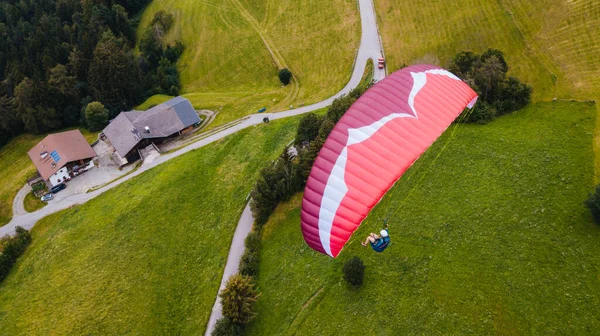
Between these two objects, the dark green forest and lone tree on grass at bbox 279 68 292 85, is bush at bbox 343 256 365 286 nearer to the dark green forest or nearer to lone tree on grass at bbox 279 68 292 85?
lone tree on grass at bbox 279 68 292 85

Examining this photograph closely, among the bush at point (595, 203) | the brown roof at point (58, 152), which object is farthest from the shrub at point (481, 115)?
the brown roof at point (58, 152)

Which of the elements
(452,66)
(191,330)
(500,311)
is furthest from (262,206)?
(452,66)

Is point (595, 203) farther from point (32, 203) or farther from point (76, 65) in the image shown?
point (76, 65)

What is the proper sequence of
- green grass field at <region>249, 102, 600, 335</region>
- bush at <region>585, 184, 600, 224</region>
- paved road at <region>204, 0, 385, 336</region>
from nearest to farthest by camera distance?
green grass field at <region>249, 102, 600, 335</region>
bush at <region>585, 184, 600, 224</region>
paved road at <region>204, 0, 385, 336</region>

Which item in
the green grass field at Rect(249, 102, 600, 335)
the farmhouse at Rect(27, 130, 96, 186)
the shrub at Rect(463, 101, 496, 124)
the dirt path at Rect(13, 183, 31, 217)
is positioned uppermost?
the farmhouse at Rect(27, 130, 96, 186)

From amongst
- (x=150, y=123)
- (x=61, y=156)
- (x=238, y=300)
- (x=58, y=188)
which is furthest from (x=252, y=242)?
(x=61, y=156)

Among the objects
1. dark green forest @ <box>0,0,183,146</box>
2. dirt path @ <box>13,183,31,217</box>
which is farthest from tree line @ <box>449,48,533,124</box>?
dirt path @ <box>13,183,31,217</box>

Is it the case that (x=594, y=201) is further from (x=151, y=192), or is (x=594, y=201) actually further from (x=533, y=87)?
(x=151, y=192)
